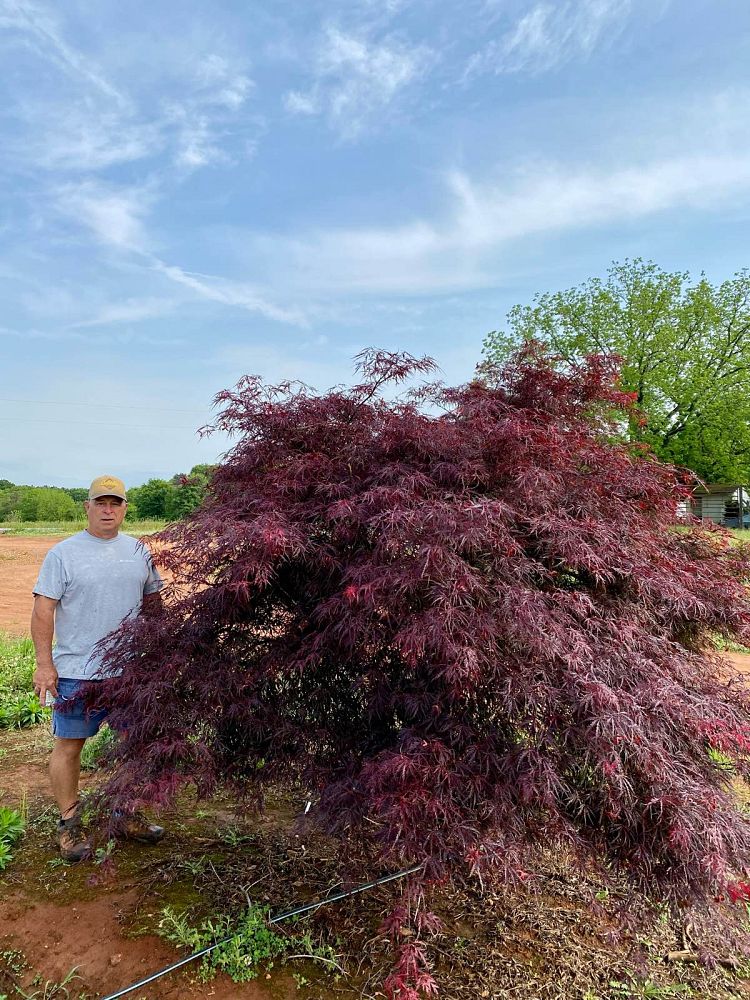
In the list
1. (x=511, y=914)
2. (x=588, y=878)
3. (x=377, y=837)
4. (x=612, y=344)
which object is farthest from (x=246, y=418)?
(x=612, y=344)

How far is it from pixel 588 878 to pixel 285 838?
62.5 inches

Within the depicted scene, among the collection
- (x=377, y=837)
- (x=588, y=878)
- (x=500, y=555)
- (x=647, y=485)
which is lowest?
(x=588, y=878)

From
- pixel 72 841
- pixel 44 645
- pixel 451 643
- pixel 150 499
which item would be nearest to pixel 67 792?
pixel 72 841

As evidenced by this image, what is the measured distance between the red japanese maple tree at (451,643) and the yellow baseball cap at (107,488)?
2.63 ft

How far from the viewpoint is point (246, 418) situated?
278 centimetres

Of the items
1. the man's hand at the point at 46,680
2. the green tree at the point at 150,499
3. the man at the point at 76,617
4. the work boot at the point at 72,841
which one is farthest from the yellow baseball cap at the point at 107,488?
the green tree at the point at 150,499

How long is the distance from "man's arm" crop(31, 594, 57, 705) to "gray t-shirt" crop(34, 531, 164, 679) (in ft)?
0.15

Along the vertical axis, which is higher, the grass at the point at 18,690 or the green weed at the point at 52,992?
the grass at the point at 18,690

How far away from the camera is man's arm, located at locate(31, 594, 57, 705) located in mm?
3186

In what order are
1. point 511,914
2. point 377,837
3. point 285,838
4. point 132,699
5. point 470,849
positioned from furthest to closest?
point 285,838 → point 511,914 → point 132,699 → point 377,837 → point 470,849

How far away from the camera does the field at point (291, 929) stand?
8.05ft

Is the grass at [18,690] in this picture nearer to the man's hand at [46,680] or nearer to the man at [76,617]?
the man at [76,617]

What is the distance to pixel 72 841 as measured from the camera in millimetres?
3246

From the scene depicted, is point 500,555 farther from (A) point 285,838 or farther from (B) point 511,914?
(A) point 285,838
